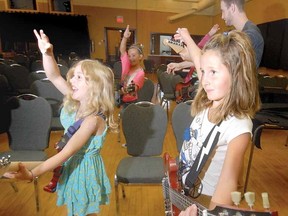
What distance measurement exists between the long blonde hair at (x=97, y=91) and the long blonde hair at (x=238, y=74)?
2.40ft

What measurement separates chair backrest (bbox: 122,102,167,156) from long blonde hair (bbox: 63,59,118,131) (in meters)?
0.70

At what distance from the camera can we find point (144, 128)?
2.35 meters

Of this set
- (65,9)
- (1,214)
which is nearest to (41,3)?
(65,9)

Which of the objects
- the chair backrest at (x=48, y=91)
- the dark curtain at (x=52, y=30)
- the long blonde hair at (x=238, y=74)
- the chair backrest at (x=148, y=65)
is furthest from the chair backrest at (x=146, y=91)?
the dark curtain at (x=52, y=30)

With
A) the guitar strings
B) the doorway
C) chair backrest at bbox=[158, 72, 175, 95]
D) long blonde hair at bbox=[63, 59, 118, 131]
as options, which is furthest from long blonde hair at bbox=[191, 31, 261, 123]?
the doorway

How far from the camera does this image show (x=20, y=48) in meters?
11.7

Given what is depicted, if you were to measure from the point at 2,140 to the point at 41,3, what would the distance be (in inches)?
398

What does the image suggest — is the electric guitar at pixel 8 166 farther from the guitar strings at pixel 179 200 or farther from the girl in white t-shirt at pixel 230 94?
the girl in white t-shirt at pixel 230 94

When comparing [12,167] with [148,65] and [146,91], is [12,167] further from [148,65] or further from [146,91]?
[148,65]

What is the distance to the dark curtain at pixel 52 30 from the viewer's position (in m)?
11.4

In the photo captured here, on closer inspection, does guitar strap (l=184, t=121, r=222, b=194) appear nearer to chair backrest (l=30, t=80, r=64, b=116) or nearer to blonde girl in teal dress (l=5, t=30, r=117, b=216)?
blonde girl in teal dress (l=5, t=30, r=117, b=216)

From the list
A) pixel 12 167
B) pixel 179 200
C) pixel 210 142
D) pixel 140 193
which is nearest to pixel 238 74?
pixel 210 142

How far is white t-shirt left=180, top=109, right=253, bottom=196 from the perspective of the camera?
3.20 feet

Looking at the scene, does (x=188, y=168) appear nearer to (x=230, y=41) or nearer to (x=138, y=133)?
(x=230, y=41)
